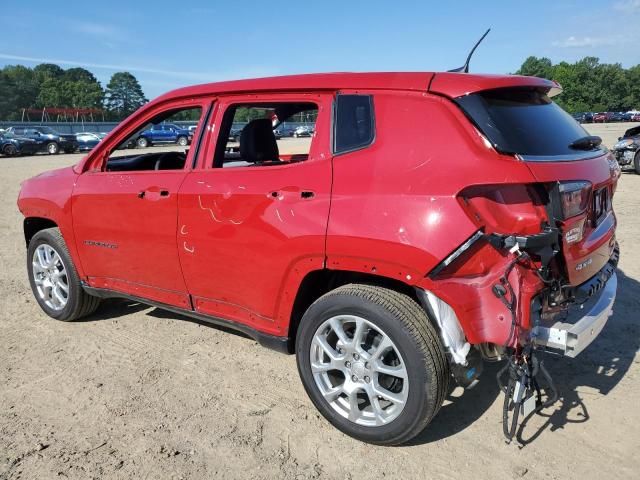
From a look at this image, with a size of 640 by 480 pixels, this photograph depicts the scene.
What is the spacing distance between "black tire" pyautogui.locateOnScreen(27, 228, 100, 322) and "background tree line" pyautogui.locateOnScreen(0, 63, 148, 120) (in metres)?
82.6

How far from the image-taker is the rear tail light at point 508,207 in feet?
8.04

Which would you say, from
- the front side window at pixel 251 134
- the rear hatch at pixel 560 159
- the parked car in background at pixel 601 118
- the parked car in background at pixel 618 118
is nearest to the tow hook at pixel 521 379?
the rear hatch at pixel 560 159

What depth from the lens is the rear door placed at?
286cm

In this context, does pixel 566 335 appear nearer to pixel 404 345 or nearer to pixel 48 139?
pixel 404 345

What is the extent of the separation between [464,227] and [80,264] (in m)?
3.21

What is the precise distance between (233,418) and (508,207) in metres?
1.93

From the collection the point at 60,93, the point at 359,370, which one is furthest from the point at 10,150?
the point at 60,93

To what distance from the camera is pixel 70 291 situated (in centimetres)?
444

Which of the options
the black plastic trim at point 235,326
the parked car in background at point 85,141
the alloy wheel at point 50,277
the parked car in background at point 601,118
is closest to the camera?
the black plastic trim at point 235,326

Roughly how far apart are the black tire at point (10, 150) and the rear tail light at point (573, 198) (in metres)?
30.8

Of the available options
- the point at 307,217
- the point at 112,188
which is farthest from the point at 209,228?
the point at 112,188

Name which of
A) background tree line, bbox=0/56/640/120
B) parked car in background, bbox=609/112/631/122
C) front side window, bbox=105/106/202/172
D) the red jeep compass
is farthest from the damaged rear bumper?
background tree line, bbox=0/56/640/120

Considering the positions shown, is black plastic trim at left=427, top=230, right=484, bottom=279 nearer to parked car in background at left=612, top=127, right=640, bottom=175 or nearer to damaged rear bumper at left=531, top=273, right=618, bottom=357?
damaged rear bumper at left=531, top=273, right=618, bottom=357

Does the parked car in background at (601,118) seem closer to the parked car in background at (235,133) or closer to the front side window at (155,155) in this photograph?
the front side window at (155,155)
